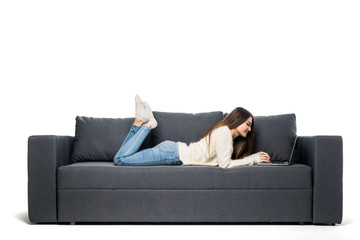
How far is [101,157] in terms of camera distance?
4.36 metres

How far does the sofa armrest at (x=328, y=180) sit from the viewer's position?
3.64 metres

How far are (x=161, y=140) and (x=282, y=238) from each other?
1.58 metres

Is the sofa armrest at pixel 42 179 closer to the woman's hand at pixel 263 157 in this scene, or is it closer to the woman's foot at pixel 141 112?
the woman's foot at pixel 141 112

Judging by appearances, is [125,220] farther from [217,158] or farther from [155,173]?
[217,158]

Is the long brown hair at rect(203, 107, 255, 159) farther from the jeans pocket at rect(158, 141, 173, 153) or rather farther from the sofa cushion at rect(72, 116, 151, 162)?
the sofa cushion at rect(72, 116, 151, 162)

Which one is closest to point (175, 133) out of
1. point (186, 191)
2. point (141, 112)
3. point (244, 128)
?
point (141, 112)

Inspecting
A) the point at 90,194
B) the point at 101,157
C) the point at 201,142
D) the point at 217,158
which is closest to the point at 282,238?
A: the point at 217,158

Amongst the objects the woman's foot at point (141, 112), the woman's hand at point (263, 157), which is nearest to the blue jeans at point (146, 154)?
the woman's foot at point (141, 112)

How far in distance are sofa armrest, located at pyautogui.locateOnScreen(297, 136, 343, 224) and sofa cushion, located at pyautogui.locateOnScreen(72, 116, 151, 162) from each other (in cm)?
155

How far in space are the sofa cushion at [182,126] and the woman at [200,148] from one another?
244 millimetres

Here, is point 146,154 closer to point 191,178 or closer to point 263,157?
point 191,178

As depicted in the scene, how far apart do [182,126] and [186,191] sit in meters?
0.86

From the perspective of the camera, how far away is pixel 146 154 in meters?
3.94

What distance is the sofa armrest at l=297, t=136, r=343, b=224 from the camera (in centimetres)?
364
